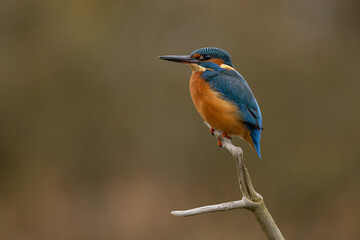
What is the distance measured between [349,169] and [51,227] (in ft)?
9.58

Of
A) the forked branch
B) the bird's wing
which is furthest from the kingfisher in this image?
the forked branch

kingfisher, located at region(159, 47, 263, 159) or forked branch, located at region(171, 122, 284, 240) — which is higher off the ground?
kingfisher, located at region(159, 47, 263, 159)

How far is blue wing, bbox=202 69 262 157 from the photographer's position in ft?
6.48

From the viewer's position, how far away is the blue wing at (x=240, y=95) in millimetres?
1976

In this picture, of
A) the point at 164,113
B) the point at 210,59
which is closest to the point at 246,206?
the point at 210,59

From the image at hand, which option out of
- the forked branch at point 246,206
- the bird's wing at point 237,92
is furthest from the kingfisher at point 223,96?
the forked branch at point 246,206

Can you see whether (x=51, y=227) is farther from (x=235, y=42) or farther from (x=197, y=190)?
(x=235, y=42)

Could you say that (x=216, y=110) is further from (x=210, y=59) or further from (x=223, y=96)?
(x=210, y=59)

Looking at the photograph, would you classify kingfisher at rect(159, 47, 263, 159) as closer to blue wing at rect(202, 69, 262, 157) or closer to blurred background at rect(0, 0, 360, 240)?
blue wing at rect(202, 69, 262, 157)

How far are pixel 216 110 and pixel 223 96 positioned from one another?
0.07 m

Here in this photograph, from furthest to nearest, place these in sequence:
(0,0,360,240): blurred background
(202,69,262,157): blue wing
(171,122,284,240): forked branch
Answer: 1. (0,0,360,240): blurred background
2. (202,69,262,157): blue wing
3. (171,122,284,240): forked branch

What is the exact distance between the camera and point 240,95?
2.04 m

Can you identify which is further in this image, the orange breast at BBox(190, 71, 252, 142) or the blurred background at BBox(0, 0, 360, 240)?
the blurred background at BBox(0, 0, 360, 240)

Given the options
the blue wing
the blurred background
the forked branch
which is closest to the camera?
the forked branch
